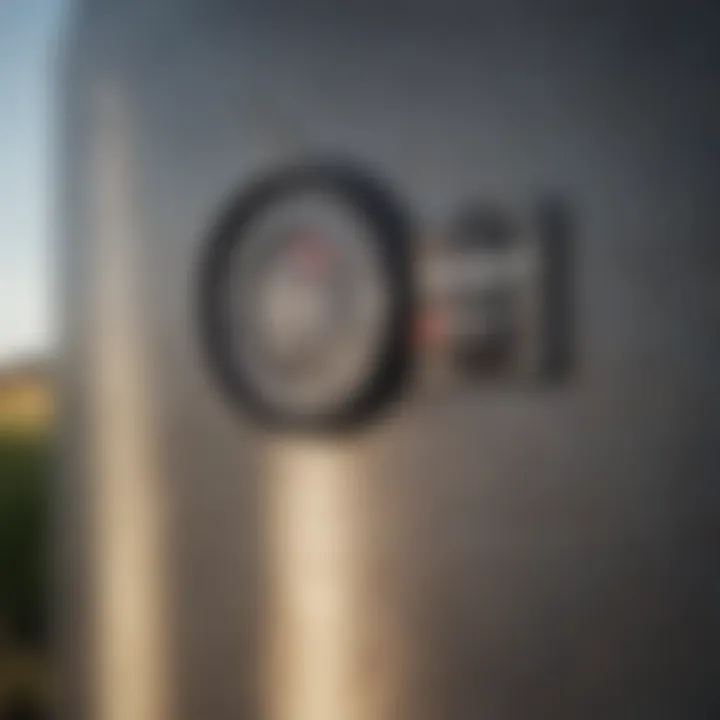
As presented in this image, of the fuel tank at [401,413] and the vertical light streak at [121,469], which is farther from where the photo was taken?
the vertical light streak at [121,469]

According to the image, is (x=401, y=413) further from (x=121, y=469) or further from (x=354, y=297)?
(x=121, y=469)

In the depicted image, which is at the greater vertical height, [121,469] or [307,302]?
[307,302]

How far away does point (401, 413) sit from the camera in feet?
2.30

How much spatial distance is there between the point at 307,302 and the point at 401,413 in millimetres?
99

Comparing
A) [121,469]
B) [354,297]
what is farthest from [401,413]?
[121,469]

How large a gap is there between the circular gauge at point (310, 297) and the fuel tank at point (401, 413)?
0.01m

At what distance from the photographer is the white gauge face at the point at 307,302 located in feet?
2.30

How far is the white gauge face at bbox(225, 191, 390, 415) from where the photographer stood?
2.30ft

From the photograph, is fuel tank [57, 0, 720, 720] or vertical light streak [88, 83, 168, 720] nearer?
fuel tank [57, 0, 720, 720]

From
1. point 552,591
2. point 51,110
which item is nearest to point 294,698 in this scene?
point 552,591

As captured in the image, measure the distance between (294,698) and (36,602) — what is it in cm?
24

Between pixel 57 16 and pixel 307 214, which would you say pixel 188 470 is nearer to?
pixel 307 214

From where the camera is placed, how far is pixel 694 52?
2.11 feet

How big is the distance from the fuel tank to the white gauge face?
23 millimetres
